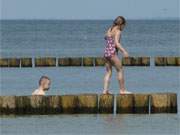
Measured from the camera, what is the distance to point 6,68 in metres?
48.1

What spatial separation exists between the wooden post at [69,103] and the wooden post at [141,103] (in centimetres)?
131

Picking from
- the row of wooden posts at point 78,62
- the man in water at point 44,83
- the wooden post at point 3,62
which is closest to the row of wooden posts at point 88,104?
the man in water at point 44,83

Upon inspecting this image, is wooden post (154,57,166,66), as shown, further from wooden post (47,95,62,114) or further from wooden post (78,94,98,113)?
wooden post (47,95,62,114)

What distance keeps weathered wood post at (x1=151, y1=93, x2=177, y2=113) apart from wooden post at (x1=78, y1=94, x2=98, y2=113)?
1.27 metres

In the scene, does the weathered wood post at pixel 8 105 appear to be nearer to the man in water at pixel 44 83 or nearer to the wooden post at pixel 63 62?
the man in water at pixel 44 83

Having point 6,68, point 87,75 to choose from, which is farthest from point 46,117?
point 6,68

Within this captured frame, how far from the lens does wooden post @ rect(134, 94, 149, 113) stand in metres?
23.9

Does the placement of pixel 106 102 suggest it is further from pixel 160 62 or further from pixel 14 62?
pixel 160 62

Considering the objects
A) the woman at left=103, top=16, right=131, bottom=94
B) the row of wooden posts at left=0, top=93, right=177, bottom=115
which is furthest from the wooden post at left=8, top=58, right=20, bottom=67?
the row of wooden posts at left=0, top=93, right=177, bottom=115

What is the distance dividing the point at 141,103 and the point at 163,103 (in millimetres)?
482

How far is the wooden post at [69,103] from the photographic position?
23.8 metres

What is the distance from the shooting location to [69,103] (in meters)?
23.8

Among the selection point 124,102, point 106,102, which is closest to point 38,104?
point 106,102

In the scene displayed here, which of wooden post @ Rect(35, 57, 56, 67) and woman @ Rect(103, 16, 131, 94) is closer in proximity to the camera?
woman @ Rect(103, 16, 131, 94)
